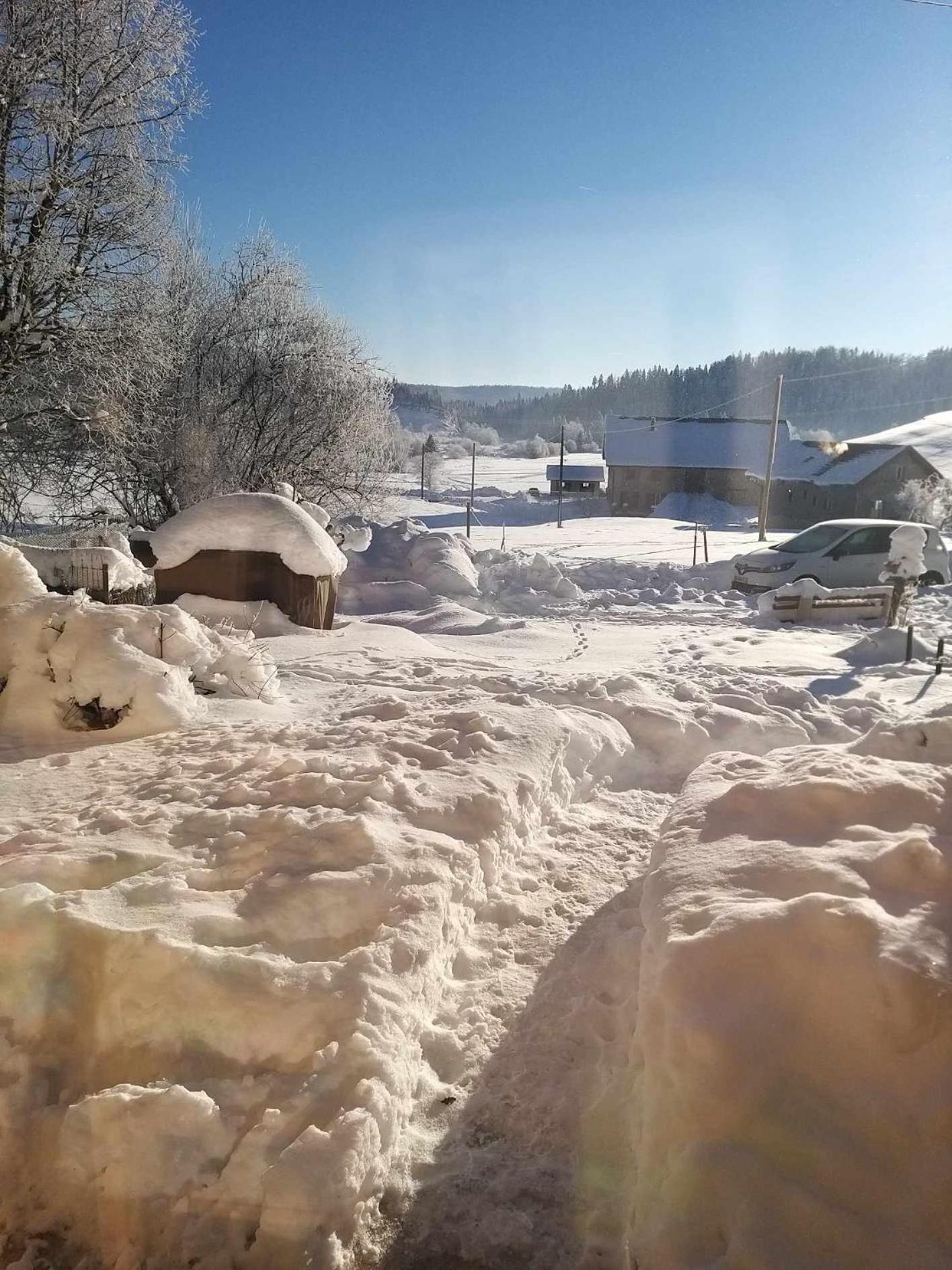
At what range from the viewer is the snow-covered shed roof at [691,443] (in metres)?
48.4

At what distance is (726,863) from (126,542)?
1016 centimetres

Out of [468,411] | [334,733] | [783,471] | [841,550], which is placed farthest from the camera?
[468,411]

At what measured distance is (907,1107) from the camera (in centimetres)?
181

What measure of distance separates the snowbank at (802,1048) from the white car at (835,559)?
487 inches

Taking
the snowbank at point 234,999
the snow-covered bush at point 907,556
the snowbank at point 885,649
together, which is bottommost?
the snowbank at point 234,999

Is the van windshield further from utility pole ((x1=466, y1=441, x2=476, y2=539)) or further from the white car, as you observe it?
utility pole ((x1=466, y1=441, x2=476, y2=539))

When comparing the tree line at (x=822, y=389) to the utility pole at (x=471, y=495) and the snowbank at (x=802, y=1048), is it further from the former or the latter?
the snowbank at (x=802, y=1048)

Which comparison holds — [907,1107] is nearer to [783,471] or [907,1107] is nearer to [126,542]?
[126,542]

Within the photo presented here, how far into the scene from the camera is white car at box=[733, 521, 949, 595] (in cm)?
1411

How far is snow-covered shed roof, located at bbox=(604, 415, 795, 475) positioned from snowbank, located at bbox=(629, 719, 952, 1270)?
159ft

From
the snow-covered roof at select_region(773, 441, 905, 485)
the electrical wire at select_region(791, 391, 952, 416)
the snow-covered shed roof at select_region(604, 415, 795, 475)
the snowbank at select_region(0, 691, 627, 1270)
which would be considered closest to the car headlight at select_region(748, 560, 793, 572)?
the snowbank at select_region(0, 691, 627, 1270)

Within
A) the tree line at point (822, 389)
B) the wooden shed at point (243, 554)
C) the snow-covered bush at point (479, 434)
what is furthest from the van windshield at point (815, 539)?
the snow-covered bush at point (479, 434)

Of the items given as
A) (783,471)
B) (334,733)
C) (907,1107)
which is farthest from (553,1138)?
(783,471)

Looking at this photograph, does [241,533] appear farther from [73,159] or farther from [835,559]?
[835,559]
